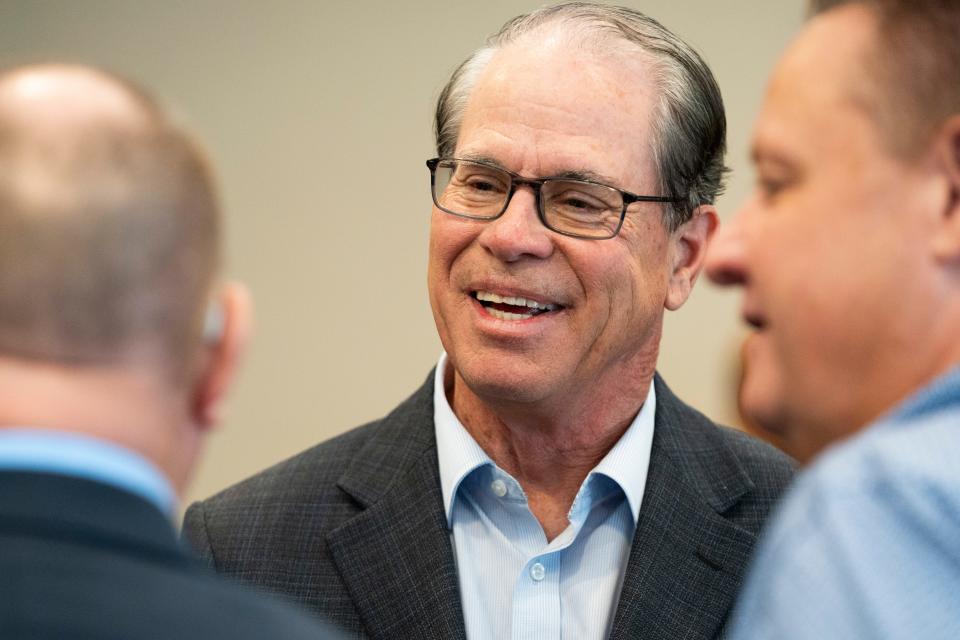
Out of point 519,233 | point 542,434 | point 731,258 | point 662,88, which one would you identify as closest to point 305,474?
point 542,434

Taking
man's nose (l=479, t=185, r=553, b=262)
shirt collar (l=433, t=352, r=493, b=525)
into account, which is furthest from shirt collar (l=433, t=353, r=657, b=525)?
man's nose (l=479, t=185, r=553, b=262)

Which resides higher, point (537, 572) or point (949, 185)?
point (949, 185)

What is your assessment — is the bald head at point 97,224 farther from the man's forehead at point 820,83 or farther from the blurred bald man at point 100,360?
the man's forehead at point 820,83

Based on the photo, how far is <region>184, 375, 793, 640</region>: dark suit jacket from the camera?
1.96 meters

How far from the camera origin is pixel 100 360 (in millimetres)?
940

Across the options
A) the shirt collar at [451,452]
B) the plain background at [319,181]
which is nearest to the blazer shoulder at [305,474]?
the shirt collar at [451,452]

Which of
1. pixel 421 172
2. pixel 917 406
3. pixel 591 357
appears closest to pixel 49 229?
pixel 917 406

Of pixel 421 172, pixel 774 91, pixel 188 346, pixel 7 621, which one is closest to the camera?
pixel 7 621

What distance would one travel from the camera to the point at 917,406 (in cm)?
102

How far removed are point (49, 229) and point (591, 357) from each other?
1.28 meters

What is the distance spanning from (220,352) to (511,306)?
1.03 m

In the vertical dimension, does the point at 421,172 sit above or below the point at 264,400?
above

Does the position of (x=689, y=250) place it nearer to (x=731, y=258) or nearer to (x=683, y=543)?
(x=683, y=543)

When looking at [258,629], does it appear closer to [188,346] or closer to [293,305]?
[188,346]
